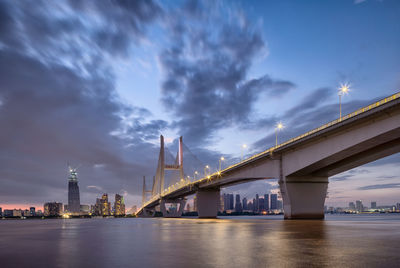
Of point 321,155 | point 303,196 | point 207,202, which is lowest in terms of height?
point 207,202

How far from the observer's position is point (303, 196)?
5312 centimetres

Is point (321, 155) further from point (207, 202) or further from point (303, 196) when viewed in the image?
point (207, 202)

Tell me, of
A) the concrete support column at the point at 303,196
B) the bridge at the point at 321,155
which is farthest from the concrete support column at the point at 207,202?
the concrete support column at the point at 303,196

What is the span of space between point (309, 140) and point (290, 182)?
9.31m

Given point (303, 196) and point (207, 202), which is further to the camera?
point (207, 202)

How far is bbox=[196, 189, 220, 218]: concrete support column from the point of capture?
3738 inches

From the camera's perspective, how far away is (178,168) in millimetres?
113188

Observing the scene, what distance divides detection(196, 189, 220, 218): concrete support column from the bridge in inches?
771

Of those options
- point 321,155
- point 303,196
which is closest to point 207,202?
point 303,196

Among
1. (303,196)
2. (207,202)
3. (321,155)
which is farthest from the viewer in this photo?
(207,202)

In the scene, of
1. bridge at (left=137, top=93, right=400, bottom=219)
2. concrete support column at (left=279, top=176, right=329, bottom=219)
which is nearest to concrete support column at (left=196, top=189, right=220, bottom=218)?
bridge at (left=137, top=93, right=400, bottom=219)

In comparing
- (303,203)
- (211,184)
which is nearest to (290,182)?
(303,203)

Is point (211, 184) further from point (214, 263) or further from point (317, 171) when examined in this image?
point (214, 263)

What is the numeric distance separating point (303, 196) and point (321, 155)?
456 inches
